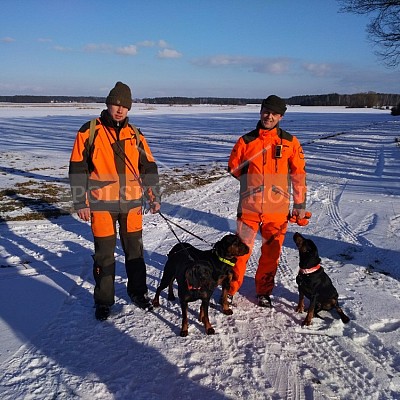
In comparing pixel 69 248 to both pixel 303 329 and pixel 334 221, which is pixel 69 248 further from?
pixel 334 221

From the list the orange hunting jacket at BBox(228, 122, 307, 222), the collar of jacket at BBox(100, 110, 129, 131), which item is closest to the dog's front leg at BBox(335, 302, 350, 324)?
the orange hunting jacket at BBox(228, 122, 307, 222)

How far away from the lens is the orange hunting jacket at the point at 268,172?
3.46 meters

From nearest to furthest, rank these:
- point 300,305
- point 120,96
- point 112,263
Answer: point 120,96, point 112,263, point 300,305

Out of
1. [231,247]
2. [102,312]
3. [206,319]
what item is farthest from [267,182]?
[102,312]

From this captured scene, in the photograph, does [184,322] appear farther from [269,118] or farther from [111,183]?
[269,118]

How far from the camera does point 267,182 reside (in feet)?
11.7

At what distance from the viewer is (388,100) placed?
11869 cm

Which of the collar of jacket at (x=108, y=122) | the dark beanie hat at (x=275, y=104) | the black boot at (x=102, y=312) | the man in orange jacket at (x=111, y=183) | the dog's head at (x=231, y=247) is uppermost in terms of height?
the dark beanie hat at (x=275, y=104)

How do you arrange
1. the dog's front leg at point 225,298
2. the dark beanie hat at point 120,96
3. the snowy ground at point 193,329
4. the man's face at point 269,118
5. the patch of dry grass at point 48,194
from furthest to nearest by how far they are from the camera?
the patch of dry grass at point 48,194 → the dog's front leg at point 225,298 → the man's face at point 269,118 → the dark beanie hat at point 120,96 → the snowy ground at point 193,329

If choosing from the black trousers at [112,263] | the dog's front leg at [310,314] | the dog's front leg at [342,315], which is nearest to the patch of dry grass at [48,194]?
the black trousers at [112,263]

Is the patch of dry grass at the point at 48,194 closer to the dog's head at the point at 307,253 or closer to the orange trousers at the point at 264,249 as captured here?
the orange trousers at the point at 264,249

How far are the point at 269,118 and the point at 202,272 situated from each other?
5.11 feet

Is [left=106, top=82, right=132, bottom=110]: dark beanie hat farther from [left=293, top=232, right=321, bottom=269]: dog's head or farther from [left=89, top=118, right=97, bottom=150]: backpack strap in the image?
[left=293, top=232, right=321, bottom=269]: dog's head

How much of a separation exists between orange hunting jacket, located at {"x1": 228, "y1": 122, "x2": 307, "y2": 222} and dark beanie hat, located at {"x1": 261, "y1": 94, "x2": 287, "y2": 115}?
20 cm
